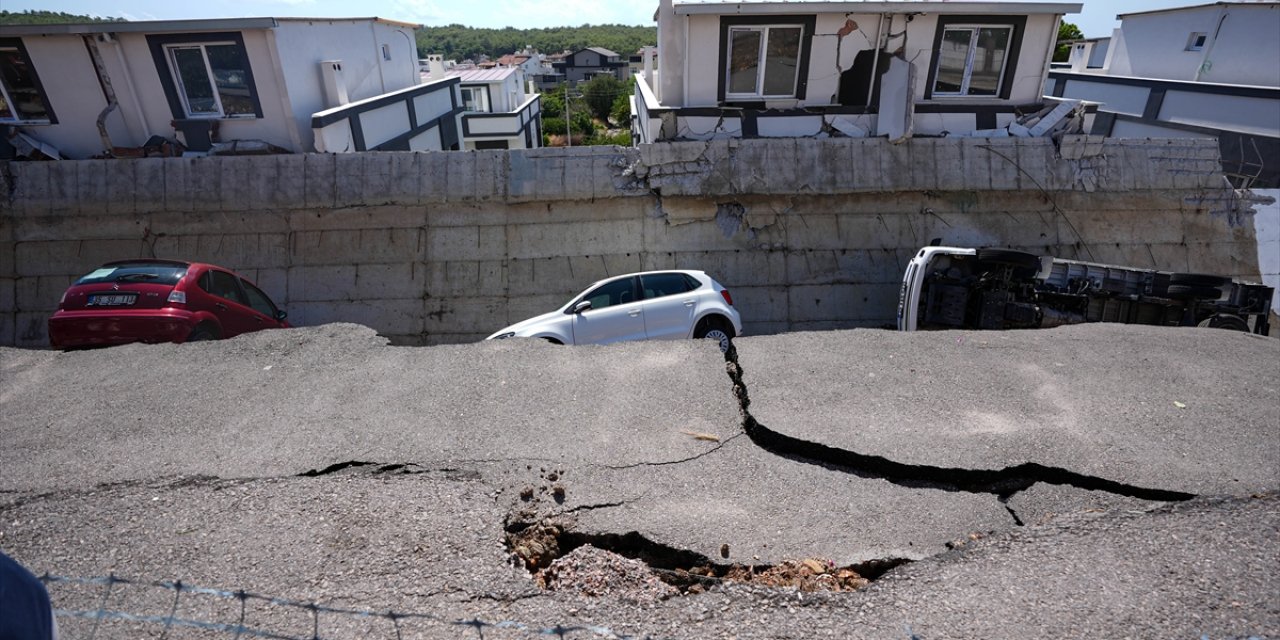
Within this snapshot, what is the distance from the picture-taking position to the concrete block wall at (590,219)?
10.8 meters

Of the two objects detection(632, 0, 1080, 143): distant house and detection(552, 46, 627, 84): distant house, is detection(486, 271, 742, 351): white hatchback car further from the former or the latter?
detection(552, 46, 627, 84): distant house

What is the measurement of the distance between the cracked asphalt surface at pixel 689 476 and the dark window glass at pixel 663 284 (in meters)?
2.24

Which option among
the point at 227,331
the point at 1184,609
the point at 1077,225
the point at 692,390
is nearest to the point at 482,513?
the point at 692,390

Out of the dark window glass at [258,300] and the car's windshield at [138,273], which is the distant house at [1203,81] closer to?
the dark window glass at [258,300]

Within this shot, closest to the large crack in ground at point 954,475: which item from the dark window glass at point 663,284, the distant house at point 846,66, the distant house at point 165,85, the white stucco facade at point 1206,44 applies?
the dark window glass at point 663,284

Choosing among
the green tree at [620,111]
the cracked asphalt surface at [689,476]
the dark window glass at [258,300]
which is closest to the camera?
the cracked asphalt surface at [689,476]

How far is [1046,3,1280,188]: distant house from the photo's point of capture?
14523 millimetres

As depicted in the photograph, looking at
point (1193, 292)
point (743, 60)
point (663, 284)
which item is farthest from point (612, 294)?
point (1193, 292)

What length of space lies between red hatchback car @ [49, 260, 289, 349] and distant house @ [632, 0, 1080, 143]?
8067mm

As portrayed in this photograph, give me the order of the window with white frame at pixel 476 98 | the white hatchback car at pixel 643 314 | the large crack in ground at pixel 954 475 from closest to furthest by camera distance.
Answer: the large crack in ground at pixel 954 475 < the white hatchback car at pixel 643 314 < the window with white frame at pixel 476 98

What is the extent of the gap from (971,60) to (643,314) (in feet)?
31.6

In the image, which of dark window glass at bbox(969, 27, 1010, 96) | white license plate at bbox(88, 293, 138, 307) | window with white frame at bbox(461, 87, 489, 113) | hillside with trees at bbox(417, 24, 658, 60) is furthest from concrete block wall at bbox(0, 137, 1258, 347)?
hillside with trees at bbox(417, 24, 658, 60)

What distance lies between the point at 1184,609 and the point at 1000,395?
7.16ft

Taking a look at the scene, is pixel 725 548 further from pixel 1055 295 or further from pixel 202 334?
pixel 202 334
